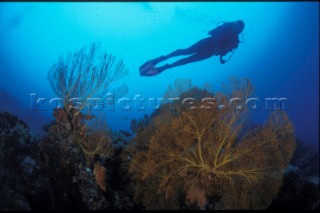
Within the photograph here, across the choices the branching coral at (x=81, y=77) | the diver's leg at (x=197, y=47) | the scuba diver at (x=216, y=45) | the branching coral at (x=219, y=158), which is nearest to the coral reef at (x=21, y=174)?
the branching coral at (x=81, y=77)

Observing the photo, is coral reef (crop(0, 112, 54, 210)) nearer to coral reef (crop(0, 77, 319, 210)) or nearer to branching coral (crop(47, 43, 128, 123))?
coral reef (crop(0, 77, 319, 210))

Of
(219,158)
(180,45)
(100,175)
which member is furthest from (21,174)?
(180,45)

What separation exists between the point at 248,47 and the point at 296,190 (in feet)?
163

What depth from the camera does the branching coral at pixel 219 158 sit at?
532 centimetres

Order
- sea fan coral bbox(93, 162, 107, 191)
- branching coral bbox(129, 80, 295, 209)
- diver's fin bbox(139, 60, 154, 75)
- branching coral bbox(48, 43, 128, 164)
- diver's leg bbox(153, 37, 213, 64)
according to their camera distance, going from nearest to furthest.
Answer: branching coral bbox(129, 80, 295, 209), sea fan coral bbox(93, 162, 107, 191), branching coral bbox(48, 43, 128, 164), diver's leg bbox(153, 37, 213, 64), diver's fin bbox(139, 60, 154, 75)

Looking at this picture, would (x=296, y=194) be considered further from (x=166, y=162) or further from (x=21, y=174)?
(x=21, y=174)

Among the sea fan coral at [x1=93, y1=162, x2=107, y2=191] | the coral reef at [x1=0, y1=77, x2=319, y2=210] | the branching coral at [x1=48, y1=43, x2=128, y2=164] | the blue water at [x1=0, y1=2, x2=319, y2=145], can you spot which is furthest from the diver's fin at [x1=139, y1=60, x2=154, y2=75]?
the blue water at [x1=0, y1=2, x2=319, y2=145]

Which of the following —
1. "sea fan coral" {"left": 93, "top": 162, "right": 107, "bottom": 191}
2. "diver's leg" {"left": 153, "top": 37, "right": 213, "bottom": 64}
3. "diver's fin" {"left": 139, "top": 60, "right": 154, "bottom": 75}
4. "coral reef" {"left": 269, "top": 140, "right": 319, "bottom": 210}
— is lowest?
"coral reef" {"left": 269, "top": 140, "right": 319, "bottom": 210}

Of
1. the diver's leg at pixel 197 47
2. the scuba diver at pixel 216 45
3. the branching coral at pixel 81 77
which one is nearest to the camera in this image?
the branching coral at pixel 81 77

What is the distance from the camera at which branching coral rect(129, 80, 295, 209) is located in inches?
210

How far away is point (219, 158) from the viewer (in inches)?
210

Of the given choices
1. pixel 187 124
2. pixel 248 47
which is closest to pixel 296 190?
pixel 187 124

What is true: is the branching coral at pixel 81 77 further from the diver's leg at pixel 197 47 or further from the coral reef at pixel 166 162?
the diver's leg at pixel 197 47

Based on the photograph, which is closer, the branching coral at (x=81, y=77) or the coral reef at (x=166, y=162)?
the coral reef at (x=166, y=162)
